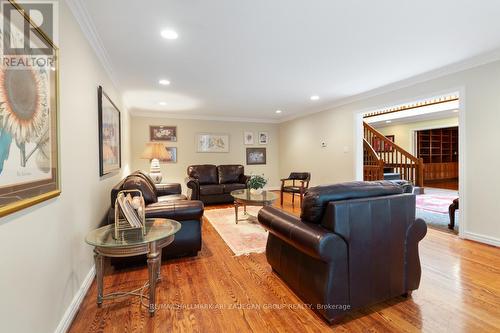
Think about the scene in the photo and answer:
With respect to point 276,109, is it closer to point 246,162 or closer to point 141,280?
point 246,162

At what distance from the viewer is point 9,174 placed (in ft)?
3.48

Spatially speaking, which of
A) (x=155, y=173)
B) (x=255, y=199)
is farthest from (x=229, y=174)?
(x=255, y=199)

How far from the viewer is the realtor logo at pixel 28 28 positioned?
1064mm

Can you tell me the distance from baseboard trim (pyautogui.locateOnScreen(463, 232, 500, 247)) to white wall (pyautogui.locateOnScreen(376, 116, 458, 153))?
5.99m

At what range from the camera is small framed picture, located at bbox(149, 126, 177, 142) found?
249 inches

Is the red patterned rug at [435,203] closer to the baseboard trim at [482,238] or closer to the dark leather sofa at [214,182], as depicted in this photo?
the baseboard trim at [482,238]

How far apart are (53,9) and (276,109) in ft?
16.4

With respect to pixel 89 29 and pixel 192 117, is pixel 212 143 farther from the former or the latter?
pixel 89 29

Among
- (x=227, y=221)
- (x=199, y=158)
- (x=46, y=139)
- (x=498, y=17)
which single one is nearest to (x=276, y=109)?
(x=199, y=158)

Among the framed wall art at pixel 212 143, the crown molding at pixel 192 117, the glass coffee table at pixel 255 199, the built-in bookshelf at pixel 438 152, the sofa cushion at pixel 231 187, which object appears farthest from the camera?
the built-in bookshelf at pixel 438 152

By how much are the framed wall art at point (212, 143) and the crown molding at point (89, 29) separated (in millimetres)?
3707

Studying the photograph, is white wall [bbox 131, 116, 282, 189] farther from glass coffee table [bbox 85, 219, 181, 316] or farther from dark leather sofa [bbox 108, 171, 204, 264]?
glass coffee table [bbox 85, 219, 181, 316]

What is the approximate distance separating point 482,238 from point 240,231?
3.13 metres

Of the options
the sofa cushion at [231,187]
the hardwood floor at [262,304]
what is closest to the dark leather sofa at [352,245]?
the hardwood floor at [262,304]
